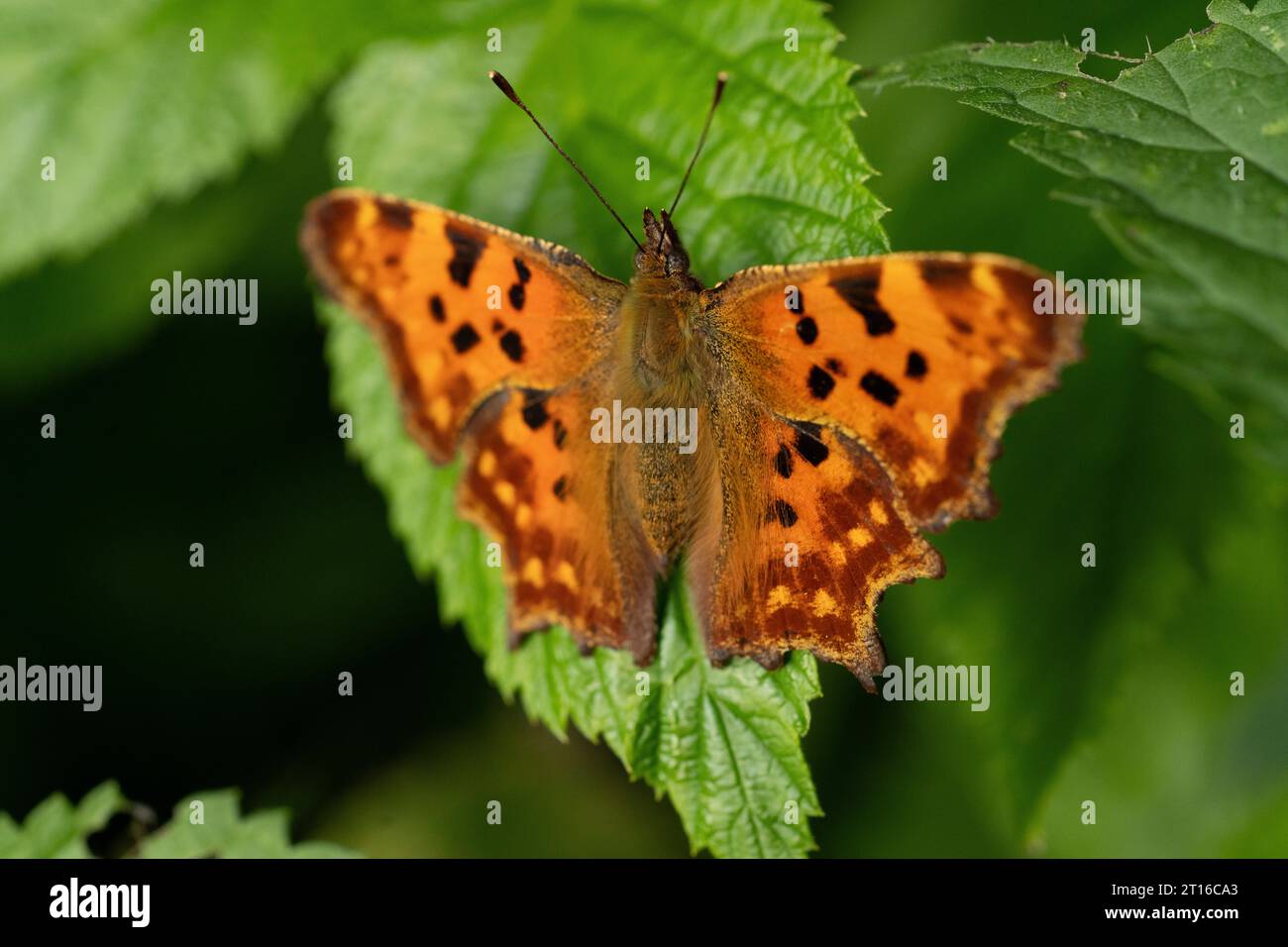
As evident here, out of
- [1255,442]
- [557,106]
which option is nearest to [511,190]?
[557,106]

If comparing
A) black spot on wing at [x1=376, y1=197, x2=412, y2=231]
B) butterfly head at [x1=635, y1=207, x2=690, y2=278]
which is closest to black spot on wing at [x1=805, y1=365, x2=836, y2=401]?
butterfly head at [x1=635, y1=207, x2=690, y2=278]

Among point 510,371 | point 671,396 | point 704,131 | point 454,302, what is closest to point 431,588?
point 510,371

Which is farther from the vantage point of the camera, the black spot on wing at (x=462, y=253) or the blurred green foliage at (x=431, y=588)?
the blurred green foliage at (x=431, y=588)

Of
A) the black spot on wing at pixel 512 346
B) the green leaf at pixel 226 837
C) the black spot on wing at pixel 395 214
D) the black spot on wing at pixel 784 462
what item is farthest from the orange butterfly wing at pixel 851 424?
the green leaf at pixel 226 837

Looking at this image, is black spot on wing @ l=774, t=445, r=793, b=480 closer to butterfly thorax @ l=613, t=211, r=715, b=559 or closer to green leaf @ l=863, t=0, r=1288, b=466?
butterfly thorax @ l=613, t=211, r=715, b=559

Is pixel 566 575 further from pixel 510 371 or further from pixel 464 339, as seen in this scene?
pixel 464 339

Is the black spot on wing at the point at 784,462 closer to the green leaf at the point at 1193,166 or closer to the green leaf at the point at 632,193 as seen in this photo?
the green leaf at the point at 632,193
